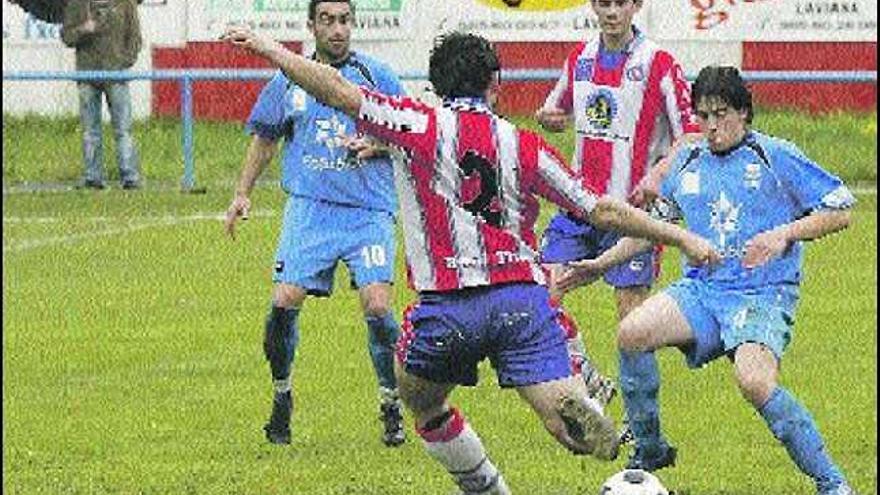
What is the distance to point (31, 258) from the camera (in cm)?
2019

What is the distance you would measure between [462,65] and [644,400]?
2426mm

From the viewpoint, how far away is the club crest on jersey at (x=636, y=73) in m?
12.4

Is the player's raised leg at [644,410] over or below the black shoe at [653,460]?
over

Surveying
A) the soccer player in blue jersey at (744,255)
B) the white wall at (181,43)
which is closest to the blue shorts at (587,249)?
the soccer player in blue jersey at (744,255)

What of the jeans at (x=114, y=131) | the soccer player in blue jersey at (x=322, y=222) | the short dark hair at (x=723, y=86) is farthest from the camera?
the jeans at (x=114, y=131)

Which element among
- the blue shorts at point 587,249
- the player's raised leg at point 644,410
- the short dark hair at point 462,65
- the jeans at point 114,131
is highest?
the short dark hair at point 462,65

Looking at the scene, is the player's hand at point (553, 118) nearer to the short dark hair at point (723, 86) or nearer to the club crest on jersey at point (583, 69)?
the club crest on jersey at point (583, 69)

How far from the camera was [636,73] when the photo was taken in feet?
40.5

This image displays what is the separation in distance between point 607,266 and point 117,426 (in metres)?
3.26

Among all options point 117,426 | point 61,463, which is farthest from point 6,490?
point 117,426

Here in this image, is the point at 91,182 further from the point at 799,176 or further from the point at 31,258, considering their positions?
the point at 799,176

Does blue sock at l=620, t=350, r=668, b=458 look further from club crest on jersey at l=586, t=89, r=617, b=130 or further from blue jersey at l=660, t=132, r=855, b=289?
club crest on jersey at l=586, t=89, r=617, b=130

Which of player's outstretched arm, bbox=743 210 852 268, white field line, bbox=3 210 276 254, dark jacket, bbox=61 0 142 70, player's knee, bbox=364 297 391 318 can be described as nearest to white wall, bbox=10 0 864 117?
dark jacket, bbox=61 0 142 70

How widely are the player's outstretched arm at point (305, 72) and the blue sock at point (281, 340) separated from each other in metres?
3.20
